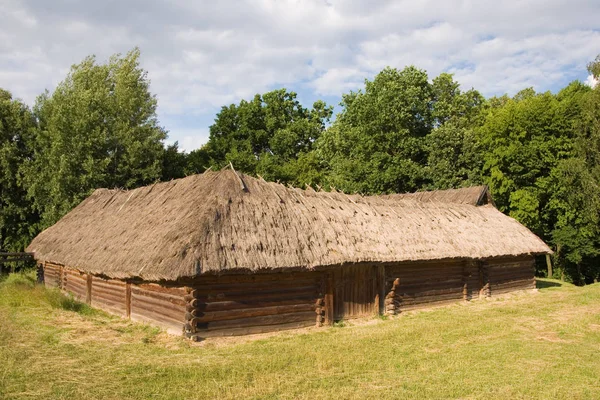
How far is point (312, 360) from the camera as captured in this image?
10031 millimetres

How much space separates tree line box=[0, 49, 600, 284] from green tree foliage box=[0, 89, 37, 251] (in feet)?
0.23

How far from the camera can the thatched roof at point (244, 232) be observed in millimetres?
12312

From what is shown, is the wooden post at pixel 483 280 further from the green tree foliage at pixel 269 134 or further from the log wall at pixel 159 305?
the green tree foliage at pixel 269 134

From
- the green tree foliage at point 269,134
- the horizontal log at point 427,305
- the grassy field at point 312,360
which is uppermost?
the green tree foliage at point 269,134

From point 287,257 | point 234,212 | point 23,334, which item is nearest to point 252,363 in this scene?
point 287,257

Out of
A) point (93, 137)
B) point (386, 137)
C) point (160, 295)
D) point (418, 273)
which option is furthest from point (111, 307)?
point (386, 137)

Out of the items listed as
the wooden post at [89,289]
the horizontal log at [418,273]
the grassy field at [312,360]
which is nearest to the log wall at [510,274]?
the horizontal log at [418,273]

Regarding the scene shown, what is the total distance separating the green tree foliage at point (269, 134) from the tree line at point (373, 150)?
8.3 inches

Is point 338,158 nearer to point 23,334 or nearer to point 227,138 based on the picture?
point 227,138

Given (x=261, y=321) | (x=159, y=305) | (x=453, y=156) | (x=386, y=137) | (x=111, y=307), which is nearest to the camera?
(x=261, y=321)

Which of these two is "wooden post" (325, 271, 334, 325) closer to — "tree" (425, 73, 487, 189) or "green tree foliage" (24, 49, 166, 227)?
"green tree foliage" (24, 49, 166, 227)

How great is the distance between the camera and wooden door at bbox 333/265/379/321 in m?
14.9

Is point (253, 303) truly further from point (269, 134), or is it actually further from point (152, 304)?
point (269, 134)

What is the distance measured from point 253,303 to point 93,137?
1951 cm
